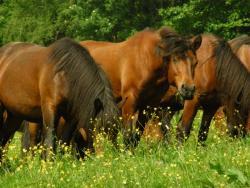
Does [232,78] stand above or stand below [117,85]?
above

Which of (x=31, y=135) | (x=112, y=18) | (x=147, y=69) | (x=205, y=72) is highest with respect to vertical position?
(x=147, y=69)

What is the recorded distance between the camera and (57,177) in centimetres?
738

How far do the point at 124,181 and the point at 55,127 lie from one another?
3016 millimetres

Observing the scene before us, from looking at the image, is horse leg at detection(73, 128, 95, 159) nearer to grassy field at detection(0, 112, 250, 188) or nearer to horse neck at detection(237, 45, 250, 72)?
grassy field at detection(0, 112, 250, 188)

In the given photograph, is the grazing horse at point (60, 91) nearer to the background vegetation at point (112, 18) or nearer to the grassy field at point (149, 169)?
the grassy field at point (149, 169)

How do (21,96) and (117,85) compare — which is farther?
(117,85)

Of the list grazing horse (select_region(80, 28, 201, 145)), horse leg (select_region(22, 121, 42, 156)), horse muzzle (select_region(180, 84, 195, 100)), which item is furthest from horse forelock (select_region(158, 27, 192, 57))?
horse leg (select_region(22, 121, 42, 156))

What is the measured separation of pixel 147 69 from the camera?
10.9 m

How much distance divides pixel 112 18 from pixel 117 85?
1100 inches

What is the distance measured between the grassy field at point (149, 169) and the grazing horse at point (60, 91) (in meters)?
0.63

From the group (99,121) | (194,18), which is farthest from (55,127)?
(194,18)

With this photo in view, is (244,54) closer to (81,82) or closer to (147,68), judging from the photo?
(147,68)

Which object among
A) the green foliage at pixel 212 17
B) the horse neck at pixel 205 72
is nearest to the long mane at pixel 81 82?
the horse neck at pixel 205 72

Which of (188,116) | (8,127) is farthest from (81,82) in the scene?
(188,116)
